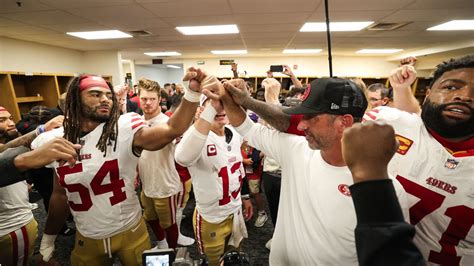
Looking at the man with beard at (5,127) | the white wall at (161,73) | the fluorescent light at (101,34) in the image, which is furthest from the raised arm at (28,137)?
the white wall at (161,73)

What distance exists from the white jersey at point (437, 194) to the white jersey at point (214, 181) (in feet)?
3.56

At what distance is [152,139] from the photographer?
4.69 feet

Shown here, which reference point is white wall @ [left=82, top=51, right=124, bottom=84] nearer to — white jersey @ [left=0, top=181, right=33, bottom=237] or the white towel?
white jersey @ [left=0, top=181, right=33, bottom=237]

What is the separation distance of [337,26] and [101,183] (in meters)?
5.30

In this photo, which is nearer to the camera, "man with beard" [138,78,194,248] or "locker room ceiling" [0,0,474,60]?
"man with beard" [138,78,194,248]

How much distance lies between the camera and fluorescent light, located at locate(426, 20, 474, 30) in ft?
15.4

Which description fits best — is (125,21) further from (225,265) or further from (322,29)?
(225,265)

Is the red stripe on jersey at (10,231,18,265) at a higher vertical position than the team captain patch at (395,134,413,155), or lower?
lower

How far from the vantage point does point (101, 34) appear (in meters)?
5.64

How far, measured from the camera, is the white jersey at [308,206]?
945 millimetres

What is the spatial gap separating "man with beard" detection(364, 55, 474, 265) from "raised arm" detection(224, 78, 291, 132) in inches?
21.5

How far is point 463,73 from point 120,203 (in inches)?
75.3

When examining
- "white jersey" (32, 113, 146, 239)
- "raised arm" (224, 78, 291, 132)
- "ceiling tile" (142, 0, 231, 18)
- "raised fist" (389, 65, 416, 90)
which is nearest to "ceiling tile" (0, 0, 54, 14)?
"ceiling tile" (142, 0, 231, 18)

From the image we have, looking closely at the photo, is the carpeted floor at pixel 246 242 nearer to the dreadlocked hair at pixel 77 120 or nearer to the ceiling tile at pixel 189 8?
the dreadlocked hair at pixel 77 120
